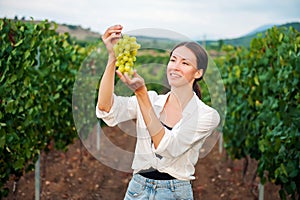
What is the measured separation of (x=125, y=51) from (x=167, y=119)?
509 mm

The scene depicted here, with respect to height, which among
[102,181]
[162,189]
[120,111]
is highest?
[120,111]

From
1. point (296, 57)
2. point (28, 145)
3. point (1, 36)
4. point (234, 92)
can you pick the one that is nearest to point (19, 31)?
point (1, 36)

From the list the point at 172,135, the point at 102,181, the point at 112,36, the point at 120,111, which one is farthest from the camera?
the point at 102,181

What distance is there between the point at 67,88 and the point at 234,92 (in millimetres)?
2295

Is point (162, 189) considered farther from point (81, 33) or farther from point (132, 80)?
point (81, 33)

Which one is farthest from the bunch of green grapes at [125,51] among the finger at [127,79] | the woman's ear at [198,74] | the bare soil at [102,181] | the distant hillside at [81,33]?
the distant hillside at [81,33]

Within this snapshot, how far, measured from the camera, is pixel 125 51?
1.93 meters

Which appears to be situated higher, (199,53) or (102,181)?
(199,53)

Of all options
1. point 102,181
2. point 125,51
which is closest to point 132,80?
point 125,51

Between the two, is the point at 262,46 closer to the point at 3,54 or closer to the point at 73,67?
the point at 73,67

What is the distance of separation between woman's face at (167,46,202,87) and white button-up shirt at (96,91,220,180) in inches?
5.3

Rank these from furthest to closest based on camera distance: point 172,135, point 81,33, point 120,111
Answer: point 81,33
point 120,111
point 172,135

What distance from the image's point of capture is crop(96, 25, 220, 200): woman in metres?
2.08

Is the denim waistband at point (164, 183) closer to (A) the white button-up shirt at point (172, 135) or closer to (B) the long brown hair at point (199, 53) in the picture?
(A) the white button-up shirt at point (172, 135)
